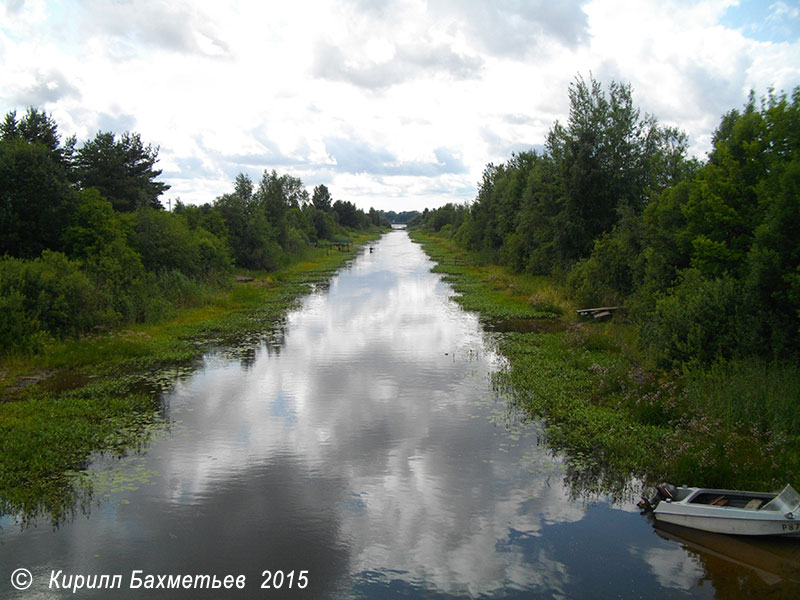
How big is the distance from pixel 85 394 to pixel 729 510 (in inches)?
504

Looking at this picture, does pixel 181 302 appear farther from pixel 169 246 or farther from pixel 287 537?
pixel 287 537

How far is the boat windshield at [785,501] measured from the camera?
7410 mm

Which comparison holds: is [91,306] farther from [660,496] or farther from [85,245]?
[660,496]

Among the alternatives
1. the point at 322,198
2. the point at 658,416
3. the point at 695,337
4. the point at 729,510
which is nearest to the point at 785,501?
the point at 729,510

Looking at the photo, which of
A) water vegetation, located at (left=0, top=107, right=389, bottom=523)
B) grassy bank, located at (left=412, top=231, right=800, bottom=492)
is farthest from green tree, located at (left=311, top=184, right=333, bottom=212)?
grassy bank, located at (left=412, top=231, right=800, bottom=492)

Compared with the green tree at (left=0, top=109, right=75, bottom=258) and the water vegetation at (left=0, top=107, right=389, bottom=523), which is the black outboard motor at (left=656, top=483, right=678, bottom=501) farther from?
the green tree at (left=0, top=109, right=75, bottom=258)

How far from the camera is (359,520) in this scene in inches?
327

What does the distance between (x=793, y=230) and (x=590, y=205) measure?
707 inches

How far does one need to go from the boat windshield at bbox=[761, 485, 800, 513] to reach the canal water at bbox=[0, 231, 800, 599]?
517 millimetres

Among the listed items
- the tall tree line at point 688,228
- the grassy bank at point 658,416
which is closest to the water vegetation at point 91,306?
the grassy bank at point 658,416

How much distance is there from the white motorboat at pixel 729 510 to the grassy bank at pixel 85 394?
851cm

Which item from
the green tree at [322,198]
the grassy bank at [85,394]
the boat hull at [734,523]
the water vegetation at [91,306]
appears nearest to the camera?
the boat hull at [734,523]

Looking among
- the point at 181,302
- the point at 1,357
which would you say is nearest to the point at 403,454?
the point at 1,357

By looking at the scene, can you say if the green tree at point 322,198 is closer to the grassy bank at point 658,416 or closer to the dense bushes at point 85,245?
the dense bushes at point 85,245
